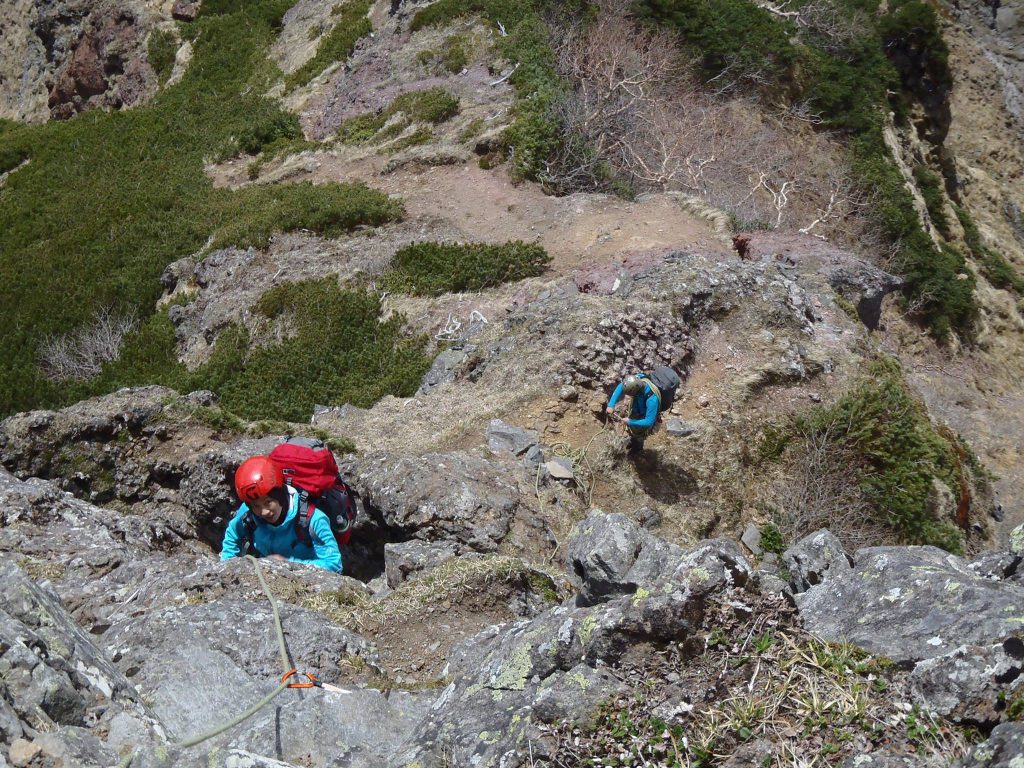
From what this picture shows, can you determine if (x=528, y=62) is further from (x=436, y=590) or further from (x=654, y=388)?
(x=436, y=590)

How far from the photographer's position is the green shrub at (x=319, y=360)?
1410 centimetres

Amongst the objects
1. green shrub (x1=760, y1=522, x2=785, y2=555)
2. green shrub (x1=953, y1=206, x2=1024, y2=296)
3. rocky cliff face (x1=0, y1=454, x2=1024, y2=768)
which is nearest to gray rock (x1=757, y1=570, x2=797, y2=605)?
rocky cliff face (x1=0, y1=454, x2=1024, y2=768)

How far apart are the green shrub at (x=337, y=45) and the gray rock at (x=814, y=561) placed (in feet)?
78.2

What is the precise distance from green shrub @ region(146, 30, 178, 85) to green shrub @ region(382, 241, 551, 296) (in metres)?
17.4

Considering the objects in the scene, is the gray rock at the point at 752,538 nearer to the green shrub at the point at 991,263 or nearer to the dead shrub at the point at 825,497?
the dead shrub at the point at 825,497

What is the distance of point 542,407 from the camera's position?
11.1 metres

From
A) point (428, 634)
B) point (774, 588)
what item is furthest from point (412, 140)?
point (774, 588)

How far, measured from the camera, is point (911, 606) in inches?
166

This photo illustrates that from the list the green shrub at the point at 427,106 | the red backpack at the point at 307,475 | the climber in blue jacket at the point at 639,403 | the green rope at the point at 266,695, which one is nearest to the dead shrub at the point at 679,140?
the green shrub at the point at 427,106

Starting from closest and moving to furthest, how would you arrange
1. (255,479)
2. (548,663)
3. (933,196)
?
(548,663)
(255,479)
(933,196)

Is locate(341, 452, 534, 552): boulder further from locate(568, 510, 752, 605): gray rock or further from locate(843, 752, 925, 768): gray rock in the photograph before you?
locate(843, 752, 925, 768): gray rock

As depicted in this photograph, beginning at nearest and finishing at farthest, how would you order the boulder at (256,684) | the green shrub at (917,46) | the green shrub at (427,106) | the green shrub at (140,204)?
the boulder at (256,684), the green shrub at (140,204), the green shrub at (427,106), the green shrub at (917,46)

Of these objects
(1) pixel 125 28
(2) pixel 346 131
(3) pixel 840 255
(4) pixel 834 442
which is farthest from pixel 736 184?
(1) pixel 125 28

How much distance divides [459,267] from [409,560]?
9614 mm
